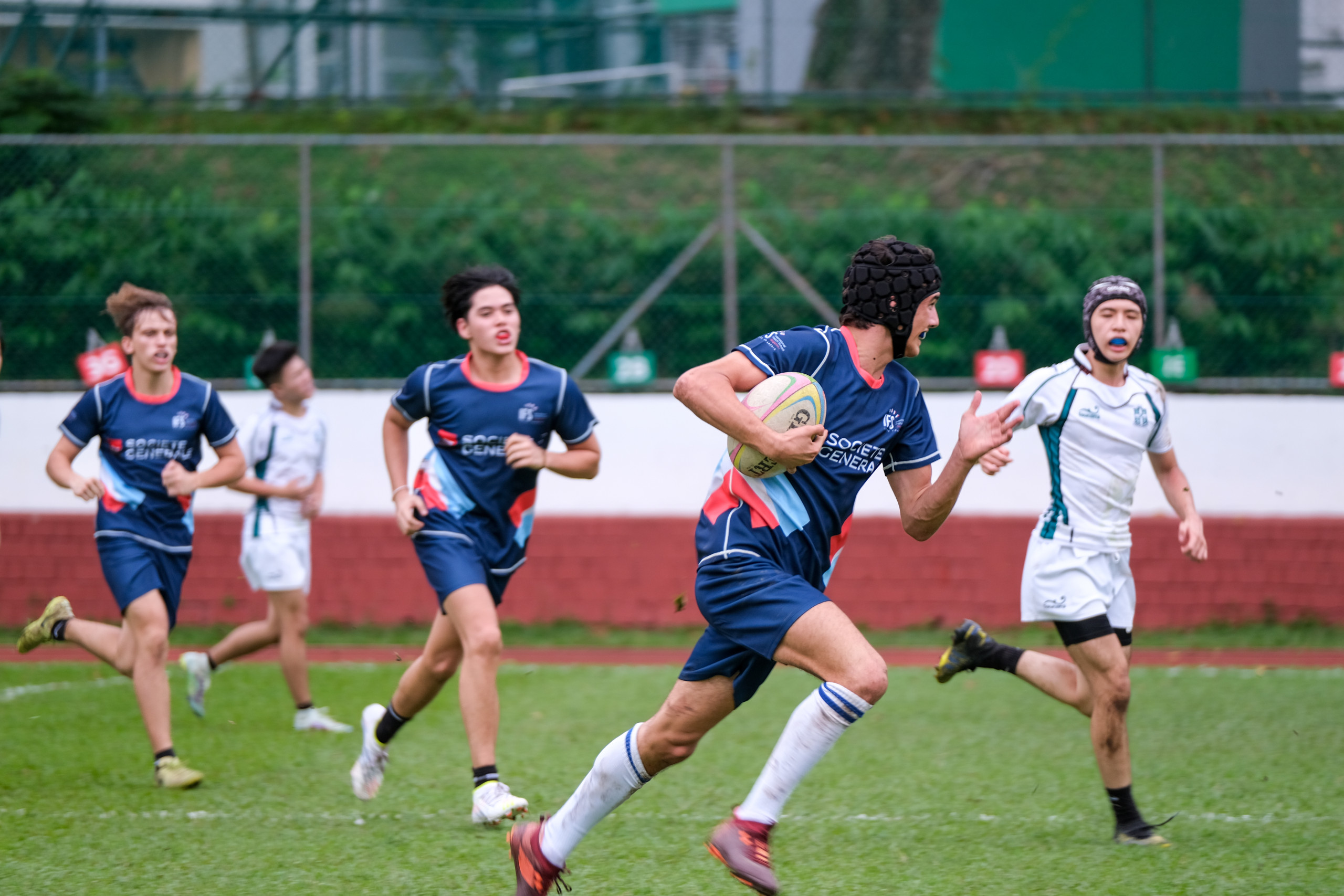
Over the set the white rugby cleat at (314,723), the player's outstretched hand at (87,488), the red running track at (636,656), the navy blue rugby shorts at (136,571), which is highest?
the player's outstretched hand at (87,488)

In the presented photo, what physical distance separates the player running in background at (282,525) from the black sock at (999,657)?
3564mm

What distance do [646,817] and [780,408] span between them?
95.0 inches

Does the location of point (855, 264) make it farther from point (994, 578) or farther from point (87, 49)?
point (87, 49)

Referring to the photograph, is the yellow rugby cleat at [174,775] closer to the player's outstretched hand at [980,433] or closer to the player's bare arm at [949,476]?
the player's bare arm at [949,476]

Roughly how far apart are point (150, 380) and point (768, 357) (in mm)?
3558

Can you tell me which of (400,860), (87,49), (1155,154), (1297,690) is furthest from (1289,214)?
(87,49)

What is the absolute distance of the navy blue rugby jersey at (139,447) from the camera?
21.0ft

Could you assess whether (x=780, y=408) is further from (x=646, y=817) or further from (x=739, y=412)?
(x=646, y=817)

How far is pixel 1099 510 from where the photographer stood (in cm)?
552

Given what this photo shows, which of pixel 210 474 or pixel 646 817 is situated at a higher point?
pixel 210 474

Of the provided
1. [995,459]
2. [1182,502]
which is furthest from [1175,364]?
[995,459]

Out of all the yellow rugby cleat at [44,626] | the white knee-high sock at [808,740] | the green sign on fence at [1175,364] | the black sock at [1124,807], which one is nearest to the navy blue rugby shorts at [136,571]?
the yellow rugby cleat at [44,626]

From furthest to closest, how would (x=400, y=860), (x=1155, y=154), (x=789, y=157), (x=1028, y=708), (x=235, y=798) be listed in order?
(x=789, y=157), (x=1155, y=154), (x=1028, y=708), (x=235, y=798), (x=400, y=860)

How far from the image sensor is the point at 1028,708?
8.27 meters
